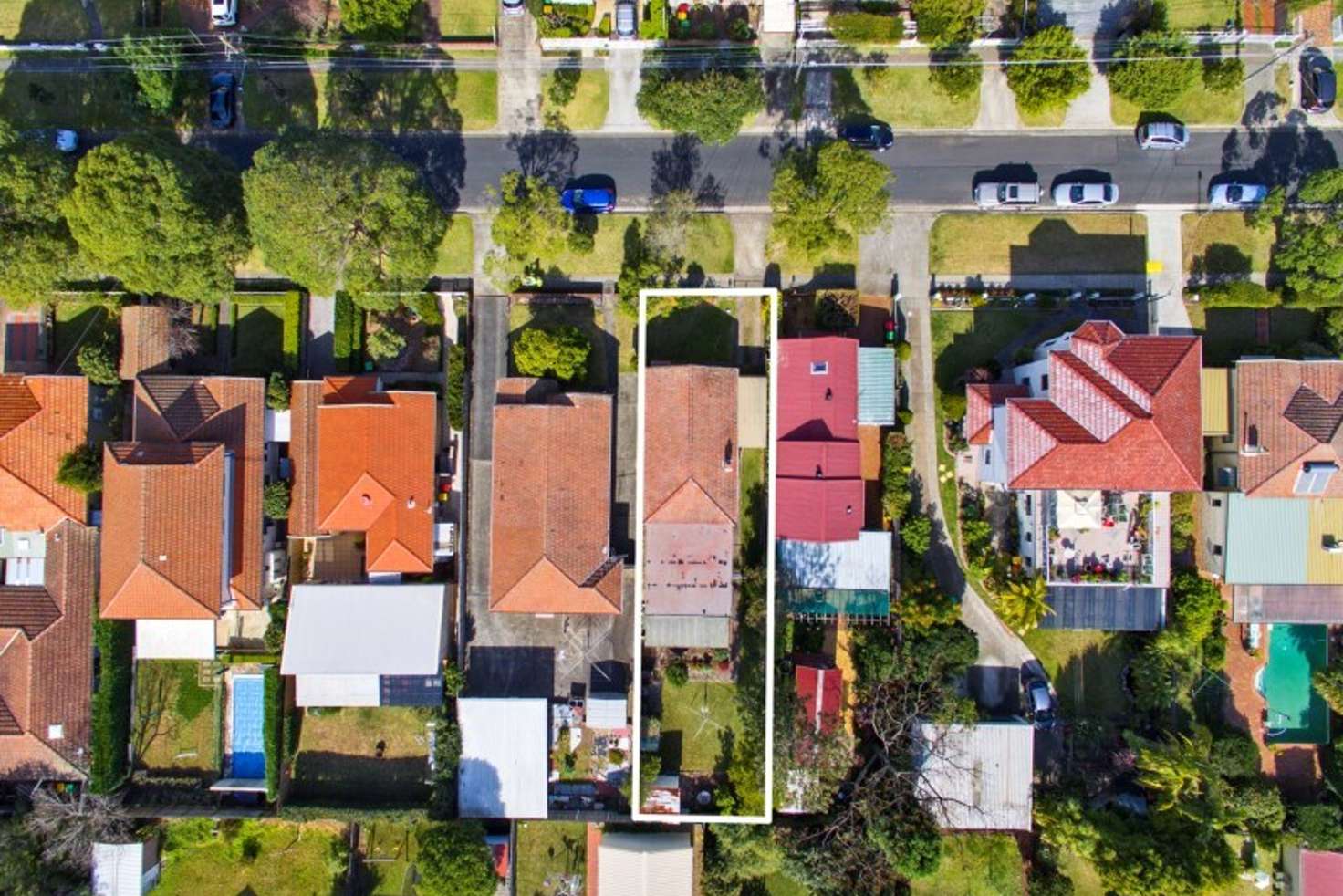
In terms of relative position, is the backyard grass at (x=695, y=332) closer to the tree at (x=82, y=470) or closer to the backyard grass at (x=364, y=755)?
the backyard grass at (x=364, y=755)

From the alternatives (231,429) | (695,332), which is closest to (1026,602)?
(695,332)

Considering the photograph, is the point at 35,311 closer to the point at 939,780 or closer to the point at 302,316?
the point at 302,316

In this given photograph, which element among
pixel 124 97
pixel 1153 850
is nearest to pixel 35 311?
pixel 124 97

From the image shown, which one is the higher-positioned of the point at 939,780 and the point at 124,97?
the point at 124,97

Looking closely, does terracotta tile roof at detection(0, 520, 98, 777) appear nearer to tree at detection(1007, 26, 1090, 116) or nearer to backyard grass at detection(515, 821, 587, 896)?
backyard grass at detection(515, 821, 587, 896)

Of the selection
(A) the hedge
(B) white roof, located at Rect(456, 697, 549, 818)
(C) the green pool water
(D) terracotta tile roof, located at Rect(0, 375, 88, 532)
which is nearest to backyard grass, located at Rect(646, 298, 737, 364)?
(B) white roof, located at Rect(456, 697, 549, 818)

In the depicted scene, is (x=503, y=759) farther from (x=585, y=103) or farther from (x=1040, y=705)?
(x=585, y=103)

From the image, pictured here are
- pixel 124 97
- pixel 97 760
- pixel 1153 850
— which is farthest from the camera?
pixel 124 97
